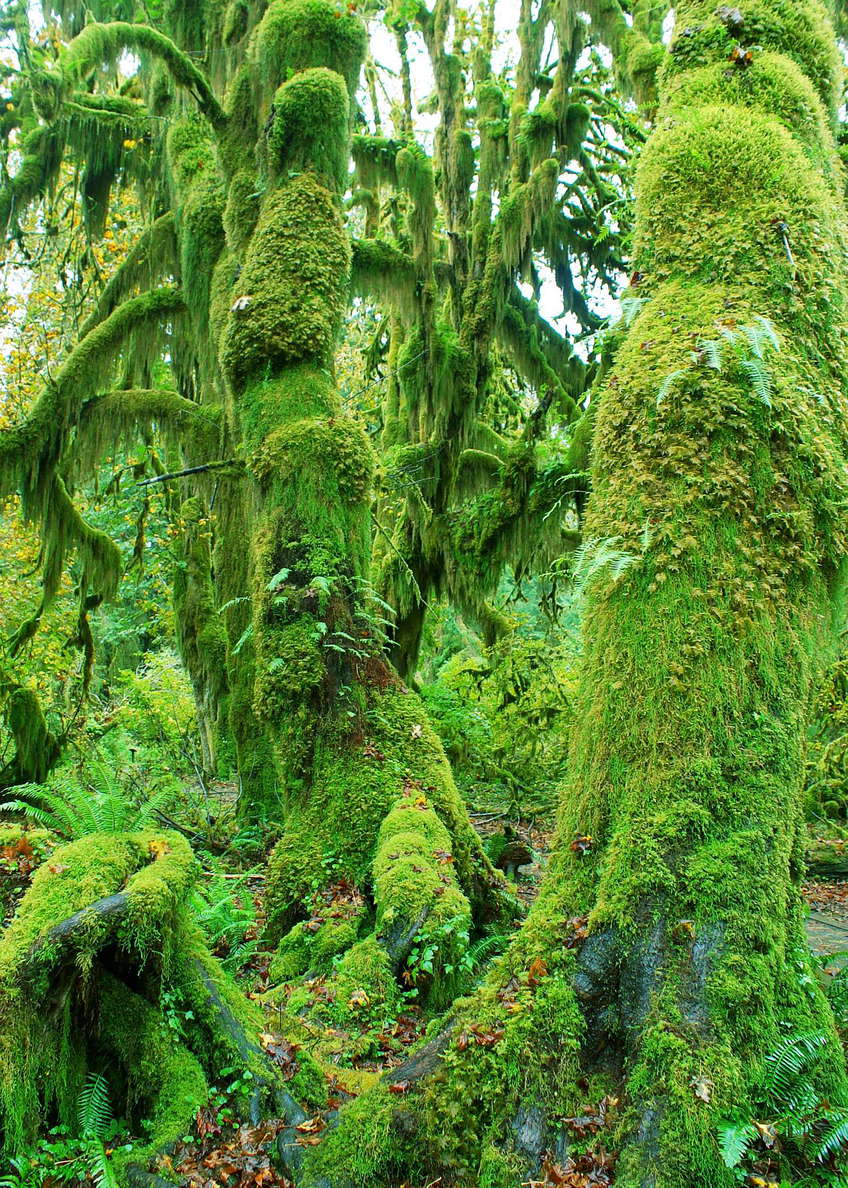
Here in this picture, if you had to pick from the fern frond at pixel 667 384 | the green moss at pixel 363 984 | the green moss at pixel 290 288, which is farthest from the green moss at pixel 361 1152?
the green moss at pixel 290 288

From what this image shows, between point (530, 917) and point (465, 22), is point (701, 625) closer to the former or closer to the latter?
point (530, 917)

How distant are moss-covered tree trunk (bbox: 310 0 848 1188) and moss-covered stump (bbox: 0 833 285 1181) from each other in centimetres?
61

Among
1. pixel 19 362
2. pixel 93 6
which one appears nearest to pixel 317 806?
pixel 19 362

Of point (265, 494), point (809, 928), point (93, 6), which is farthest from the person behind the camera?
point (93, 6)

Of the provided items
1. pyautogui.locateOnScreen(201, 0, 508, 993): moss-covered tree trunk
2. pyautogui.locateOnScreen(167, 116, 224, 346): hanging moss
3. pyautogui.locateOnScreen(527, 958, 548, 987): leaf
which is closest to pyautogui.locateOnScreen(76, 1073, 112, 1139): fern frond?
pyautogui.locateOnScreen(201, 0, 508, 993): moss-covered tree trunk

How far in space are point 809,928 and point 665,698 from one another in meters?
5.43

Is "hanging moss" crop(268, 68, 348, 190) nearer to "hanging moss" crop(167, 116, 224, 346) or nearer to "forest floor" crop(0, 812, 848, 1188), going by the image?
"hanging moss" crop(167, 116, 224, 346)

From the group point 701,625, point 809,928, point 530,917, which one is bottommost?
point 809,928

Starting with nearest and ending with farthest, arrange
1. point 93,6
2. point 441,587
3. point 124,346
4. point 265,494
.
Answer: point 265,494, point 124,346, point 93,6, point 441,587

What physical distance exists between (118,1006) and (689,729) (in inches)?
97.0

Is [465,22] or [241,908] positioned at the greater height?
[465,22]

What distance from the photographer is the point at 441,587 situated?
1084 cm

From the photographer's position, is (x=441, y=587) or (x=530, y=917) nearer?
(x=530, y=917)

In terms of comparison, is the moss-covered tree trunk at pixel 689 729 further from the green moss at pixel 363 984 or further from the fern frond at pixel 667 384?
the green moss at pixel 363 984
